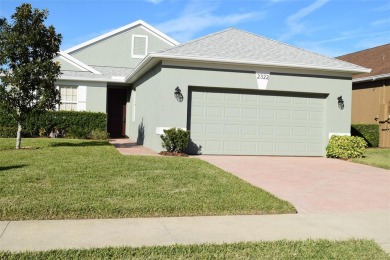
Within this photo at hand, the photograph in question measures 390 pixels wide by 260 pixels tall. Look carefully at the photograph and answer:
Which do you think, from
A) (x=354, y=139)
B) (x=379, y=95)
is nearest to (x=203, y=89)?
(x=354, y=139)

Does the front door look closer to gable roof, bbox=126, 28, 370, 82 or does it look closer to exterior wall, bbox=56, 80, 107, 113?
exterior wall, bbox=56, 80, 107, 113

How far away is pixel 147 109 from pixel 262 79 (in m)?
4.92

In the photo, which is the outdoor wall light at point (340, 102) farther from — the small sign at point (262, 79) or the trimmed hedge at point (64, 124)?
the trimmed hedge at point (64, 124)

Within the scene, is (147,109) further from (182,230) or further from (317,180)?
(182,230)

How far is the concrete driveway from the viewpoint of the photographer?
7.57m

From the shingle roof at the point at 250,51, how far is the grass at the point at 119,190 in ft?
15.0

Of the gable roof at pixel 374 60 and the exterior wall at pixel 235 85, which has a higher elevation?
the gable roof at pixel 374 60

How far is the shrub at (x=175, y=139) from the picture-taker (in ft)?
43.7

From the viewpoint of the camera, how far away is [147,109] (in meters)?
16.5

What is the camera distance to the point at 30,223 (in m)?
5.54

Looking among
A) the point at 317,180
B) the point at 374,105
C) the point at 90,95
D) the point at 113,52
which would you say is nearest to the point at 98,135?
the point at 90,95

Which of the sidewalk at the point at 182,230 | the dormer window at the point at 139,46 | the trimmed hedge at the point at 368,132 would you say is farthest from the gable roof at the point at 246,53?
the dormer window at the point at 139,46

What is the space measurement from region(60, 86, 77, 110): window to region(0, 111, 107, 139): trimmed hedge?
1370 mm

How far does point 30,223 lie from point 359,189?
690 cm
